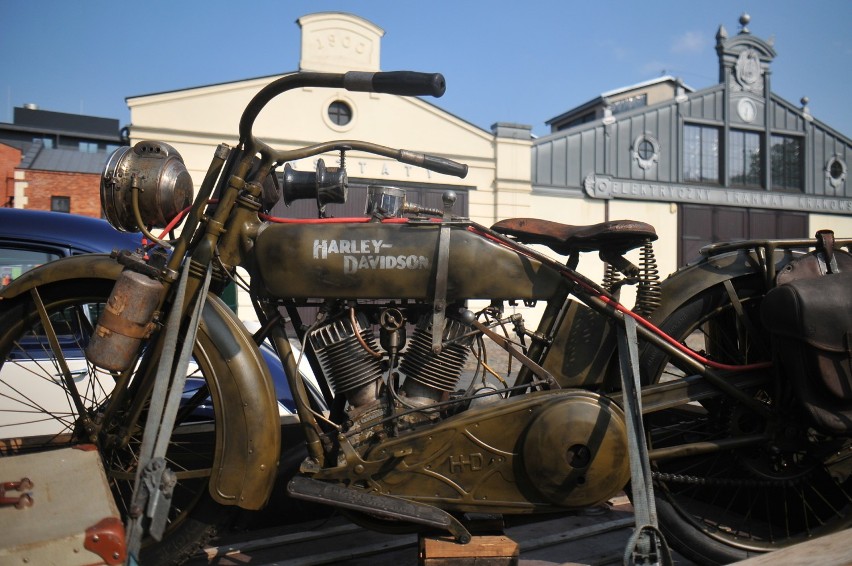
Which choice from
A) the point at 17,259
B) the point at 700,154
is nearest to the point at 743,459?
the point at 17,259

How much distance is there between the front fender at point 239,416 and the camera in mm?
2186

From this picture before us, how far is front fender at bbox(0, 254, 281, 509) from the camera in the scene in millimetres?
2186

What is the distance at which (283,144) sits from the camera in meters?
12.8

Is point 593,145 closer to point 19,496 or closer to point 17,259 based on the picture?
point 17,259

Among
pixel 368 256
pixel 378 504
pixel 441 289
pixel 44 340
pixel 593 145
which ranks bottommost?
pixel 378 504

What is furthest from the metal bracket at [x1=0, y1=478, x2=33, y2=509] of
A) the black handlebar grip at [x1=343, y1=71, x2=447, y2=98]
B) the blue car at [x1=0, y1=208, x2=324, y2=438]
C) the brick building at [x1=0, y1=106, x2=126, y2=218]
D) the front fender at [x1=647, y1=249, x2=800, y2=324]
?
the brick building at [x1=0, y1=106, x2=126, y2=218]

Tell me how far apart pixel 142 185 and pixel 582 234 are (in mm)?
1538

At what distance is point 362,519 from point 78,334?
180 cm

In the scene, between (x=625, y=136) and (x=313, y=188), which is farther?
(x=625, y=136)

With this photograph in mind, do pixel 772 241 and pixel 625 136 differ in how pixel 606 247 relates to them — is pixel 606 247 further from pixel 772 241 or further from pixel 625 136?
pixel 625 136

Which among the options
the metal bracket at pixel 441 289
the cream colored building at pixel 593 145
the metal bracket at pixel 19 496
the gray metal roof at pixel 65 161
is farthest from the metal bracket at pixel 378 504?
the gray metal roof at pixel 65 161

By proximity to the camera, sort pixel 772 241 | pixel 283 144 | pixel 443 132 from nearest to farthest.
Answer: pixel 772 241
pixel 283 144
pixel 443 132

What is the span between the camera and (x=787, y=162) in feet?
61.4

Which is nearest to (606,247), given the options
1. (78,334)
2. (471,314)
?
(471,314)
